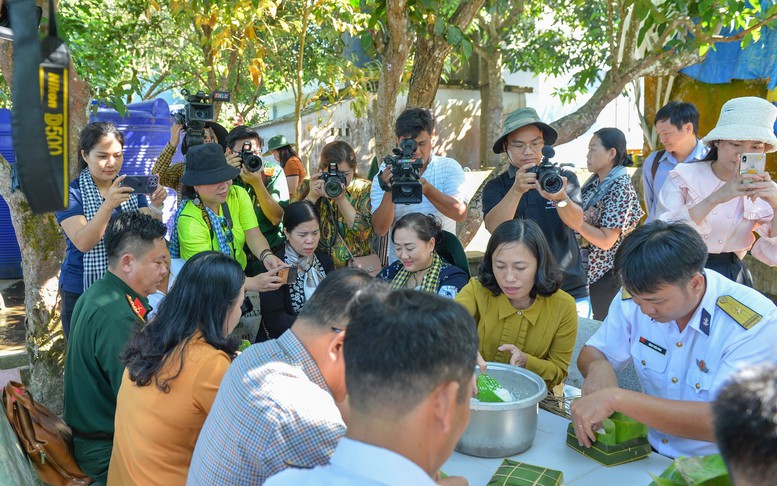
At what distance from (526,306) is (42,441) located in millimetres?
2053

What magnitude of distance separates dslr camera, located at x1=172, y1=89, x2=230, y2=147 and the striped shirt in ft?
8.69

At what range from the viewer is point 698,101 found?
7.19m

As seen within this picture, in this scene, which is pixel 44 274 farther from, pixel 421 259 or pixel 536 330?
pixel 536 330

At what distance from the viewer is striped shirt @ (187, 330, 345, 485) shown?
1.62 meters

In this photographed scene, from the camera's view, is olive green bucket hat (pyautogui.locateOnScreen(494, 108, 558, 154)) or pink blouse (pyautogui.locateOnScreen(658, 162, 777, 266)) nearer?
pink blouse (pyautogui.locateOnScreen(658, 162, 777, 266))

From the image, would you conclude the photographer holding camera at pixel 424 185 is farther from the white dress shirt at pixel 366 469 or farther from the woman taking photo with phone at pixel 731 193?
the white dress shirt at pixel 366 469

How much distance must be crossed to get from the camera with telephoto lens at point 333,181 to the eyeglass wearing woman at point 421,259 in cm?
51

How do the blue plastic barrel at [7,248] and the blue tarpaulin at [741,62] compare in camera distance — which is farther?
the blue plastic barrel at [7,248]

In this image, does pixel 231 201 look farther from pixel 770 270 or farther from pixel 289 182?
pixel 770 270

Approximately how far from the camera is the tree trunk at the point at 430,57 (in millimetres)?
4406

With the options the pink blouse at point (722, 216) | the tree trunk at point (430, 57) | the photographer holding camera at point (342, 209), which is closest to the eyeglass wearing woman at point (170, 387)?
the photographer holding camera at point (342, 209)

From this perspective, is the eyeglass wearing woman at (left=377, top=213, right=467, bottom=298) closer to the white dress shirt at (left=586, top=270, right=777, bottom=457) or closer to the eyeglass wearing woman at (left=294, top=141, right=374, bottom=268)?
the eyeglass wearing woman at (left=294, top=141, right=374, bottom=268)

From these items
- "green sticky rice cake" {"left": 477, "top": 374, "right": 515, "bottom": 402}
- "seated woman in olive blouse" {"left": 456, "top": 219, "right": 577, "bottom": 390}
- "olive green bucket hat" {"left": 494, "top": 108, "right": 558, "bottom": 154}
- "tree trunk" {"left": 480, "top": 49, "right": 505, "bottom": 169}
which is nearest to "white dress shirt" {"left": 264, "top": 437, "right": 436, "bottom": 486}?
"green sticky rice cake" {"left": 477, "top": 374, "right": 515, "bottom": 402}

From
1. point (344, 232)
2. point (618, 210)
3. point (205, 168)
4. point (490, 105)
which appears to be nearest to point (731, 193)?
point (618, 210)
